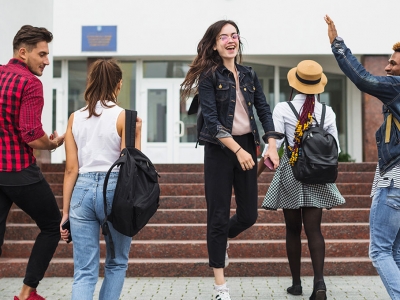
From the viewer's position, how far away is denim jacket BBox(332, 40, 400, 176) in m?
3.96

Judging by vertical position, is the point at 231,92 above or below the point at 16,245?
above

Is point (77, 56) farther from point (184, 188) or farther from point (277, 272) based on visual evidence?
point (277, 272)

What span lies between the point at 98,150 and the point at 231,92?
4.14 feet

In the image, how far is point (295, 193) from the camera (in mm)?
5246

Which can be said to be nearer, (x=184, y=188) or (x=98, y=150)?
(x=98, y=150)

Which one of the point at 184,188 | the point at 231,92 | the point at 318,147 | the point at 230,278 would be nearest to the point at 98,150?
the point at 231,92

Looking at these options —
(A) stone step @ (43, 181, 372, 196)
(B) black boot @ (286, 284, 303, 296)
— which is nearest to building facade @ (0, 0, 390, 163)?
(A) stone step @ (43, 181, 372, 196)

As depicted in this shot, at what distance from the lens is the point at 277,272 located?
258 inches

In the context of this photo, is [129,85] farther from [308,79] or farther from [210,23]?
→ [308,79]

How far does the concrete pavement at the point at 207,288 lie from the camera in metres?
5.56

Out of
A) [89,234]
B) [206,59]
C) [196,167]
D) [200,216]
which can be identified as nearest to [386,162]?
[206,59]

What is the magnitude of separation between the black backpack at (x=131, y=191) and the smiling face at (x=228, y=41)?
3.83 feet

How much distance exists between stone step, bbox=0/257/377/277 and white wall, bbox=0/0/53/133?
8.69 ft

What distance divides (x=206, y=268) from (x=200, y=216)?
1421mm
